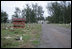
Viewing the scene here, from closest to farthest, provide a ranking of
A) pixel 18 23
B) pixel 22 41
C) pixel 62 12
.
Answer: pixel 22 41 < pixel 18 23 < pixel 62 12

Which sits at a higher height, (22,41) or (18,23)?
(22,41)

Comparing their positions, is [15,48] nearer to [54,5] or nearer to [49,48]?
[49,48]

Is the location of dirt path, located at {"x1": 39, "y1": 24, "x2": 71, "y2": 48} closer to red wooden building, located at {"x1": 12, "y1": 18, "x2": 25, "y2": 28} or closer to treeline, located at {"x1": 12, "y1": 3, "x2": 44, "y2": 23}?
red wooden building, located at {"x1": 12, "y1": 18, "x2": 25, "y2": 28}

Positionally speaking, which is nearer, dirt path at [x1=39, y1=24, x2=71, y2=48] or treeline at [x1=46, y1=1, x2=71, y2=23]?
dirt path at [x1=39, y1=24, x2=71, y2=48]

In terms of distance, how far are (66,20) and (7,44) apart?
44.1 metres

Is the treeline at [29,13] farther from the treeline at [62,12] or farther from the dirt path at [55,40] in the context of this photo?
the dirt path at [55,40]

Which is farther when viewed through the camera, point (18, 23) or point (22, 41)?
point (18, 23)

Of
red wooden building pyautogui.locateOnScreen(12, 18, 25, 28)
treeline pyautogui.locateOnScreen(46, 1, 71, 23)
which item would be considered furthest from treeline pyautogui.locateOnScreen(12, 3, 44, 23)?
red wooden building pyautogui.locateOnScreen(12, 18, 25, 28)

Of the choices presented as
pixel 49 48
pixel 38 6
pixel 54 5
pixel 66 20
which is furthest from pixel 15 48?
pixel 38 6

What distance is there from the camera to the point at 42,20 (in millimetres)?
79188

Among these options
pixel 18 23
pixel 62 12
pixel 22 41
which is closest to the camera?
pixel 22 41

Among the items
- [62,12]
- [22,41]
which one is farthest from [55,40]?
[62,12]

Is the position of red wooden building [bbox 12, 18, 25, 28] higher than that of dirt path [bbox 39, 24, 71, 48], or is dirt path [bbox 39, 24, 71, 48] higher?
dirt path [bbox 39, 24, 71, 48]

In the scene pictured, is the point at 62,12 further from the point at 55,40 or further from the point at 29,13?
the point at 55,40
